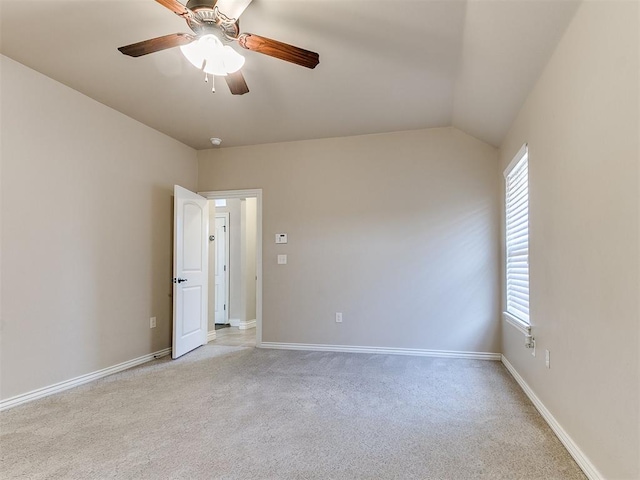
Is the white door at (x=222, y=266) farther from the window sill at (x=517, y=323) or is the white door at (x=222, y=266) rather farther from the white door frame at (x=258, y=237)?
the window sill at (x=517, y=323)

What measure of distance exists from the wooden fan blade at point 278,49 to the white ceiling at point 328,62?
0.23 m

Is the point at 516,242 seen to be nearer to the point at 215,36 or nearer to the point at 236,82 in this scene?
the point at 236,82

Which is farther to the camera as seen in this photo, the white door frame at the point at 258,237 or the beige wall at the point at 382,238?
the white door frame at the point at 258,237

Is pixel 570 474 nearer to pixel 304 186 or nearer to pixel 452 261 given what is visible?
pixel 452 261

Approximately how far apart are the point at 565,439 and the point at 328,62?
9.37 feet

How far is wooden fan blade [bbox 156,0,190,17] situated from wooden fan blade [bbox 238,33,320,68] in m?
0.30

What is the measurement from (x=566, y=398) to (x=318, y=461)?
4.76ft

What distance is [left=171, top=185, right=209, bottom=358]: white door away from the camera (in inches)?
159

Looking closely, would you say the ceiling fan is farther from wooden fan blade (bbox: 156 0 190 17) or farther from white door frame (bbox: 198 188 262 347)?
white door frame (bbox: 198 188 262 347)

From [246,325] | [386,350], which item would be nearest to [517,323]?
[386,350]

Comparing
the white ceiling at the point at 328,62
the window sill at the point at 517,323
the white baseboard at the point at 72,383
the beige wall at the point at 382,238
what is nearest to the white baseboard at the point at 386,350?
the beige wall at the point at 382,238

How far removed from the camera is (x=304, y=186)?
448 cm

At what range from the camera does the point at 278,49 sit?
2.06 metres

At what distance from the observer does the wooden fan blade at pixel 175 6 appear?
5.75 ft
